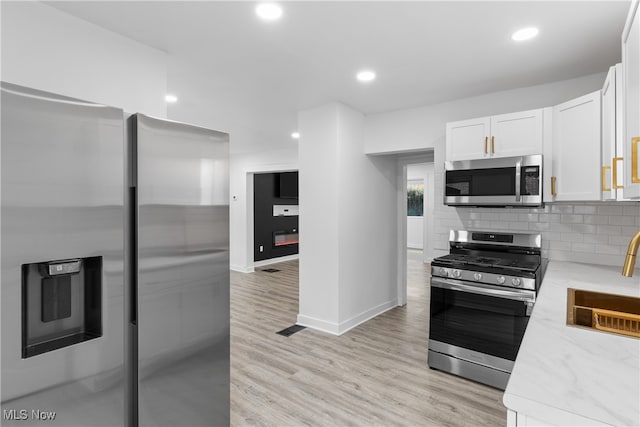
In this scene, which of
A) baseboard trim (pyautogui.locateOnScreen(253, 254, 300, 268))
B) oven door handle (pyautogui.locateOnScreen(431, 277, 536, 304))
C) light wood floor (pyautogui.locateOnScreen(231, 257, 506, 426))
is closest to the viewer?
light wood floor (pyautogui.locateOnScreen(231, 257, 506, 426))

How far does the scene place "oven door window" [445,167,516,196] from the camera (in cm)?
268

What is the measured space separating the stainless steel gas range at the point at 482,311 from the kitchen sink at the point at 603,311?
0.51 metres

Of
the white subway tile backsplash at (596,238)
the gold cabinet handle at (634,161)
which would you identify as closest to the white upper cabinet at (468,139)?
the white subway tile backsplash at (596,238)

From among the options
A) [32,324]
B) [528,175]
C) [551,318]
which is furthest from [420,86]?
[32,324]

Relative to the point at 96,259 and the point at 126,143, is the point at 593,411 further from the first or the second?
the point at 126,143

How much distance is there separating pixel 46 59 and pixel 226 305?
165cm

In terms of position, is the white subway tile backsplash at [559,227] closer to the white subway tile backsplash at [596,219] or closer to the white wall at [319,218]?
the white subway tile backsplash at [596,219]

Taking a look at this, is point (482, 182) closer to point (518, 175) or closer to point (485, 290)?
point (518, 175)

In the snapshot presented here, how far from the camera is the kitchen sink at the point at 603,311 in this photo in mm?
1480

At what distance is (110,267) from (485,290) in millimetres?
2414

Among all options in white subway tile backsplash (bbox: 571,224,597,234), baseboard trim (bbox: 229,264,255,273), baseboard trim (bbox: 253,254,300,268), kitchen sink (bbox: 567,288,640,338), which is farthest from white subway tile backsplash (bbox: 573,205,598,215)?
baseboard trim (bbox: 253,254,300,268)

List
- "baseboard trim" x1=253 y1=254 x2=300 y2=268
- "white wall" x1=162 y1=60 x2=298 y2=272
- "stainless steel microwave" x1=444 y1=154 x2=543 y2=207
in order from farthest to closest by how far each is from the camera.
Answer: "baseboard trim" x1=253 y1=254 x2=300 y2=268 → "white wall" x1=162 y1=60 x2=298 y2=272 → "stainless steel microwave" x1=444 y1=154 x2=543 y2=207

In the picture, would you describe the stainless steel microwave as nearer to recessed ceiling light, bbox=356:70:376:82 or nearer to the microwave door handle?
the microwave door handle

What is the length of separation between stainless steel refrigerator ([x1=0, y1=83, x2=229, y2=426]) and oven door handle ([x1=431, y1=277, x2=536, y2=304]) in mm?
1783
